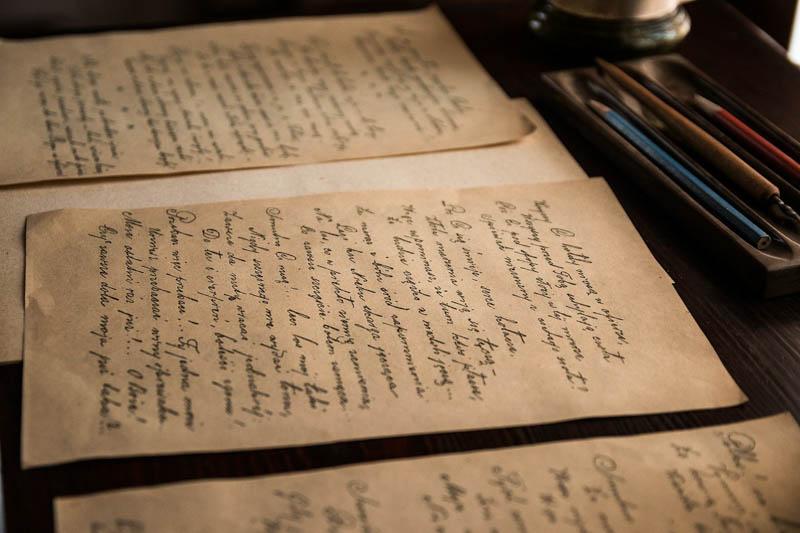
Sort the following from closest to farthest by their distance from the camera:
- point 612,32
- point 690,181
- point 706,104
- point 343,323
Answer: point 343,323 < point 690,181 < point 706,104 < point 612,32

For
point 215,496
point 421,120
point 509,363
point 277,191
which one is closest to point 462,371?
point 509,363

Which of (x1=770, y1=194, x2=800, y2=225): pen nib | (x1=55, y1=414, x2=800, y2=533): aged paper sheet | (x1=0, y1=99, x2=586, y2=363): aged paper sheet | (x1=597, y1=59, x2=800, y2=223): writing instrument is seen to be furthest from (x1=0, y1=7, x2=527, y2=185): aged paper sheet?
(x1=55, y1=414, x2=800, y2=533): aged paper sheet

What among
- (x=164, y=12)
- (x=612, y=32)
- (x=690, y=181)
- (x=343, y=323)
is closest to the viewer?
(x=343, y=323)

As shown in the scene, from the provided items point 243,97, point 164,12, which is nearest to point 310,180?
point 243,97

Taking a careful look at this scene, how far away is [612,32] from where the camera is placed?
1.05m

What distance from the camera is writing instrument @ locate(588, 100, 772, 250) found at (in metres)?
0.75

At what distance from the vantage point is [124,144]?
92 cm

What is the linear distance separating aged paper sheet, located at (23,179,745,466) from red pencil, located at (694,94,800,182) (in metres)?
0.13

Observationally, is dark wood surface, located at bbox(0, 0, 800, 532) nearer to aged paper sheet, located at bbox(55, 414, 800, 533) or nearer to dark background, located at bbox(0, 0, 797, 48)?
aged paper sheet, located at bbox(55, 414, 800, 533)

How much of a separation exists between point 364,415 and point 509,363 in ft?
0.35

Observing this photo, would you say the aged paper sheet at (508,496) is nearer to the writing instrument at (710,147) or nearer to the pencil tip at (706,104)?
the writing instrument at (710,147)

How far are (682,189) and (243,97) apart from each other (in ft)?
1.46

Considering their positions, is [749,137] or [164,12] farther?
[164,12]

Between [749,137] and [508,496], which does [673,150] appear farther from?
[508,496]
